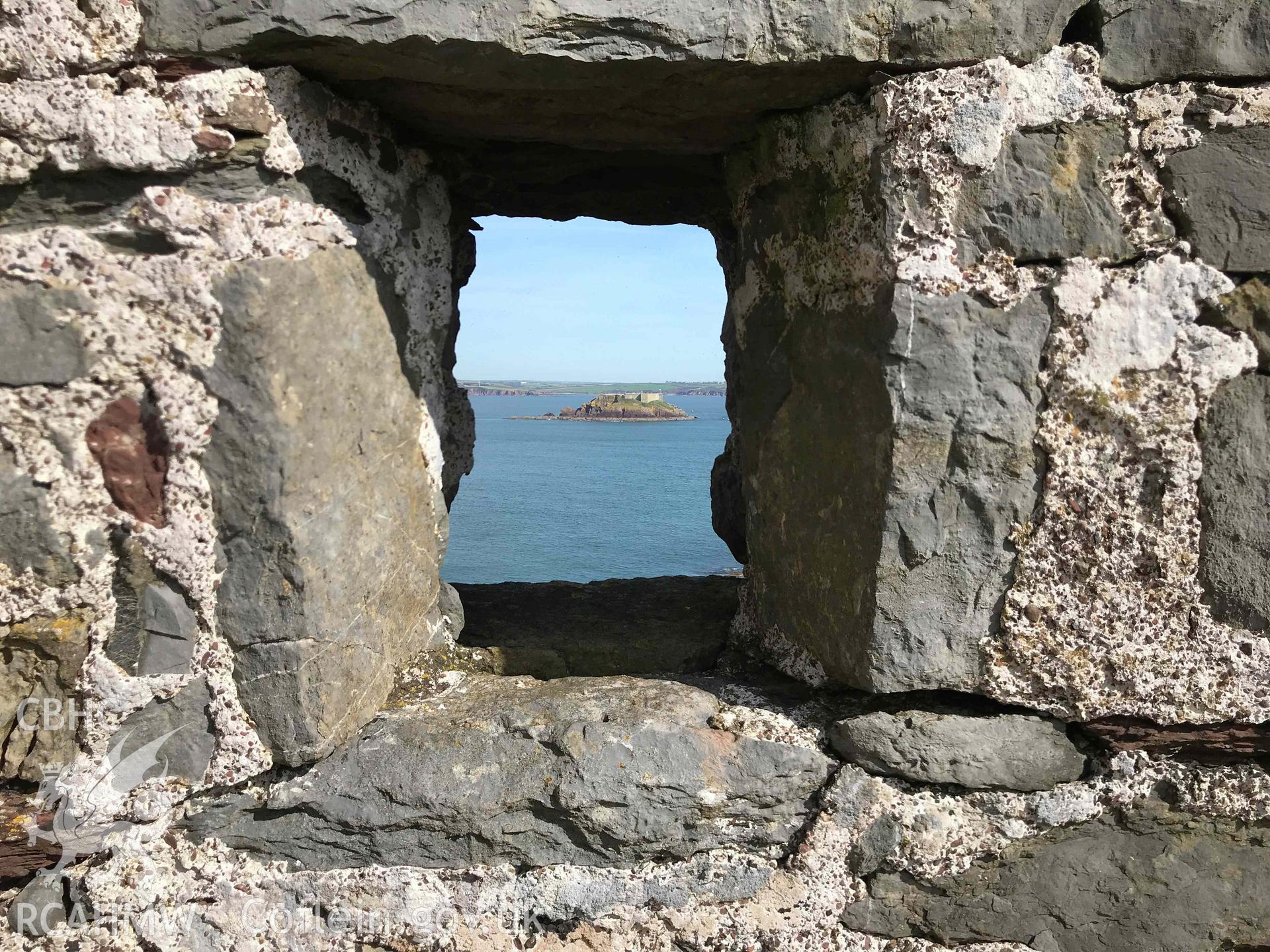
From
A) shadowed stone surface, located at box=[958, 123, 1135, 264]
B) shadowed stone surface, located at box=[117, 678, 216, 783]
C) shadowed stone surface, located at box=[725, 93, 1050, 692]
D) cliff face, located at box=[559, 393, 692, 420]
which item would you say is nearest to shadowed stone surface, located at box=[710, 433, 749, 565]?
shadowed stone surface, located at box=[725, 93, 1050, 692]

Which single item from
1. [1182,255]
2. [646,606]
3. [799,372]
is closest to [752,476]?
[799,372]

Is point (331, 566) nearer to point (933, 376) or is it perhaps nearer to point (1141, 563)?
point (933, 376)

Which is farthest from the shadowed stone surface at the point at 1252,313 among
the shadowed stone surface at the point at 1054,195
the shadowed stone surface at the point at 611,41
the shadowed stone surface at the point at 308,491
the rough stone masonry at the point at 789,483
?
the shadowed stone surface at the point at 308,491

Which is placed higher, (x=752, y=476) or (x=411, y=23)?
(x=411, y=23)

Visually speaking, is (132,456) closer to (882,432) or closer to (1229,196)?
(882,432)

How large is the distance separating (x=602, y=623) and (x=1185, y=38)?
167 centimetres

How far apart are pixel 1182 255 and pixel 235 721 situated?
186 centimetres

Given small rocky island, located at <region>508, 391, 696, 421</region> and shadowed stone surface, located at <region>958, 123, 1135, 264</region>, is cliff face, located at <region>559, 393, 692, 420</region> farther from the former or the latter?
shadowed stone surface, located at <region>958, 123, 1135, 264</region>

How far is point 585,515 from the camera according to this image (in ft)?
22.5

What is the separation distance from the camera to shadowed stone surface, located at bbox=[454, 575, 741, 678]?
212 cm

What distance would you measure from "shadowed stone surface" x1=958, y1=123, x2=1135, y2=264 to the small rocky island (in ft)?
32.7

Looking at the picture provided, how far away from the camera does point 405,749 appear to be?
1.75m

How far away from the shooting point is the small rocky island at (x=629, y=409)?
38.3 feet

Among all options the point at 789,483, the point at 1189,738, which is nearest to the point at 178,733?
the point at 789,483
